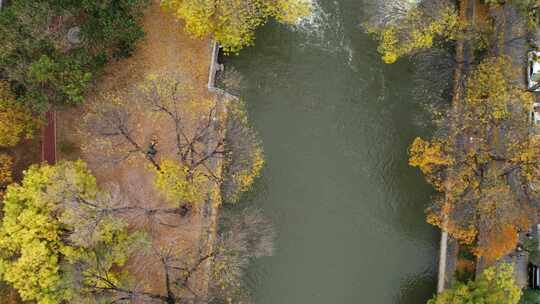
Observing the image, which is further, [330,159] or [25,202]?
[330,159]

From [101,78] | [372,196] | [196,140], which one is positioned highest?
[101,78]

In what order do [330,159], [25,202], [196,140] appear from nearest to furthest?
[25,202], [196,140], [330,159]

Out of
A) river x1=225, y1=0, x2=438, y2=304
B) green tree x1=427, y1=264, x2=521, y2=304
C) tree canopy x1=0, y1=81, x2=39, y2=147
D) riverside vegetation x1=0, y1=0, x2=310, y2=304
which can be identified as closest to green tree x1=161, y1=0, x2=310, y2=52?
riverside vegetation x1=0, y1=0, x2=310, y2=304

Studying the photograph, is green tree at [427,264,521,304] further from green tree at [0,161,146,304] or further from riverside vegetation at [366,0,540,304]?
green tree at [0,161,146,304]

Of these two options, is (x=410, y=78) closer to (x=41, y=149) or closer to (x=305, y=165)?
(x=305, y=165)

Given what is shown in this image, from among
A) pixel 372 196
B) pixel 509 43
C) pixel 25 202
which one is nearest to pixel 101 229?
pixel 25 202

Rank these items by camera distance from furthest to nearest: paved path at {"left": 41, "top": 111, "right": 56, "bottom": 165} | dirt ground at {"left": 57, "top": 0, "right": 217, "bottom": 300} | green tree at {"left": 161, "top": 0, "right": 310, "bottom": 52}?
paved path at {"left": 41, "top": 111, "right": 56, "bottom": 165} < dirt ground at {"left": 57, "top": 0, "right": 217, "bottom": 300} < green tree at {"left": 161, "top": 0, "right": 310, "bottom": 52}

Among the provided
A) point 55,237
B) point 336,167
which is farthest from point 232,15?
point 55,237
